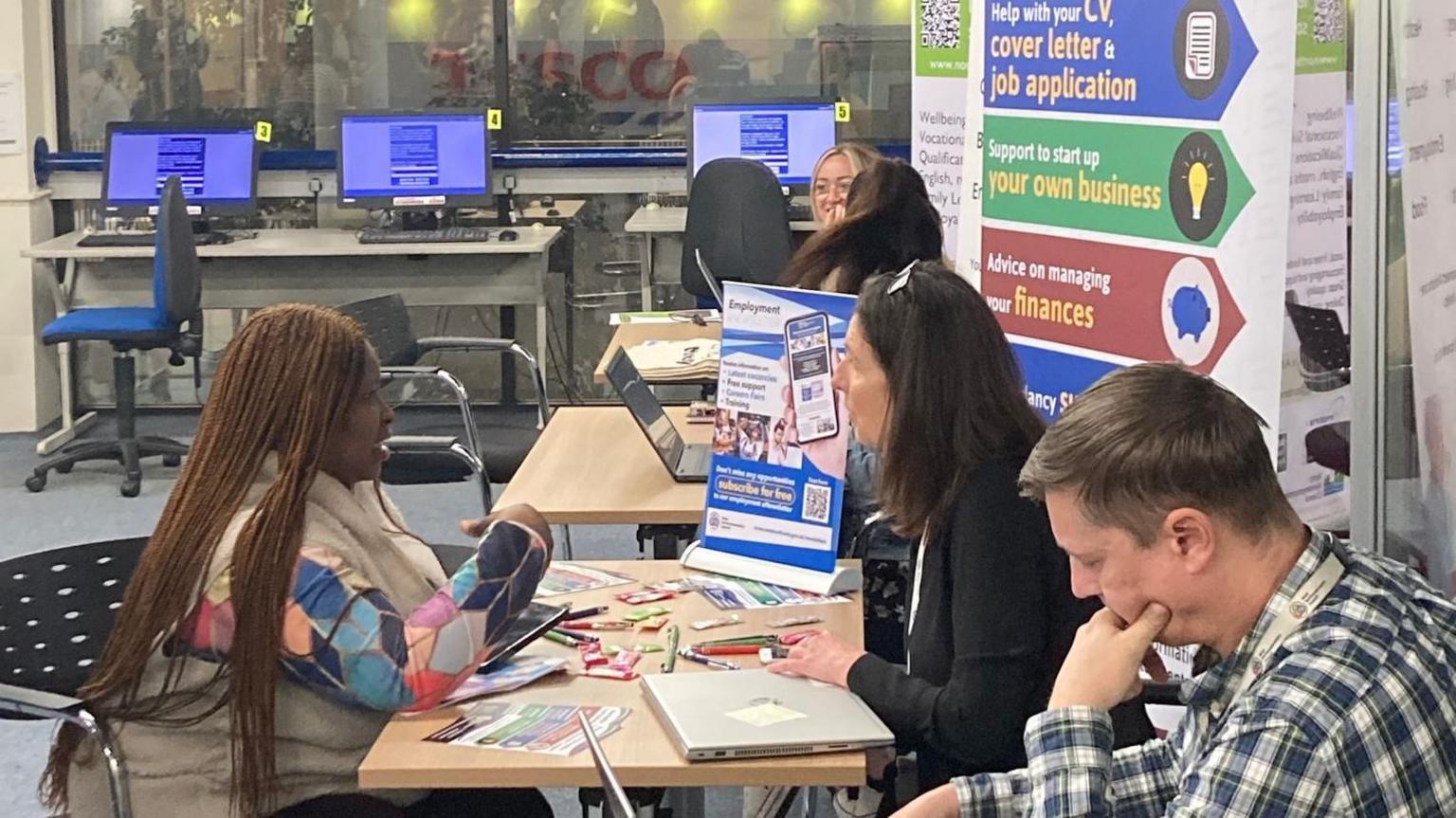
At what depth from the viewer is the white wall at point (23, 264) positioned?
7254 mm

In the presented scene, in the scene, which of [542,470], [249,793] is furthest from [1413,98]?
[542,470]

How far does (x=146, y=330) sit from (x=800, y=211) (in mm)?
2643

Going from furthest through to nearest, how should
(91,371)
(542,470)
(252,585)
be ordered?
(91,371) < (542,470) < (252,585)

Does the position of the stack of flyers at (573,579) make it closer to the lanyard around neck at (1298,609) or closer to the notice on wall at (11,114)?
the lanyard around neck at (1298,609)

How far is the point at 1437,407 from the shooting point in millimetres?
2100

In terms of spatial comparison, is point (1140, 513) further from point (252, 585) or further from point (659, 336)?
point (659, 336)

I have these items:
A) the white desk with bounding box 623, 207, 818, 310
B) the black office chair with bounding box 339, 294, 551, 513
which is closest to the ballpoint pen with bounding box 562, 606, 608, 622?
the black office chair with bounding box 339, 294, 551, 513

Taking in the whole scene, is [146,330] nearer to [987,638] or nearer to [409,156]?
[409,156]

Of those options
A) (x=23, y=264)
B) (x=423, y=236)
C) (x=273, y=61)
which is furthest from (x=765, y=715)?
(x=273, y=61)

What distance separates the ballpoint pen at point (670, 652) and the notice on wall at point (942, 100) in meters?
2.87

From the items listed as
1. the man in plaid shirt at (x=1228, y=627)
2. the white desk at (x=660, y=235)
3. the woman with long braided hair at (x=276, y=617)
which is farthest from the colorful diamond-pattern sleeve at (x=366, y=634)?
the white desk at (x=660, y=235)

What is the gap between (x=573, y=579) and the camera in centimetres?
276

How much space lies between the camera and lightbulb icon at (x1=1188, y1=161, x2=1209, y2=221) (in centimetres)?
264

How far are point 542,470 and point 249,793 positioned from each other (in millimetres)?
1457
